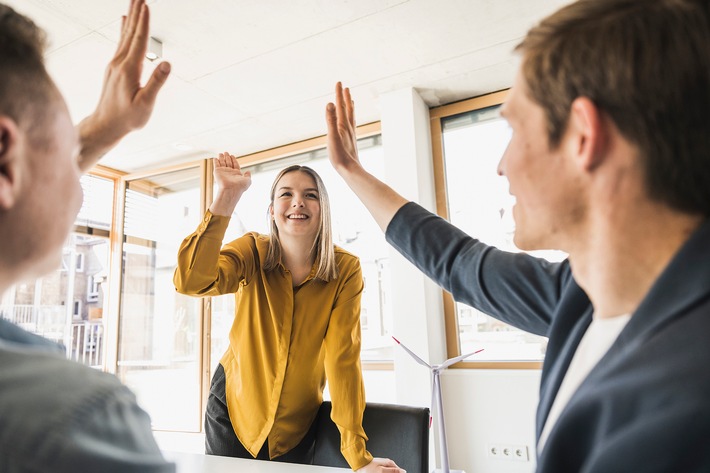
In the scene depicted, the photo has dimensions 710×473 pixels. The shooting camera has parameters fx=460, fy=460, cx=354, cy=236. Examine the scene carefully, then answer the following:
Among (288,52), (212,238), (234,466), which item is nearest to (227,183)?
(212,238)

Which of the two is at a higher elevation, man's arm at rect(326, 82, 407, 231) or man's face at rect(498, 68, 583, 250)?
man's arm at rect(326, 82, 407, 231)

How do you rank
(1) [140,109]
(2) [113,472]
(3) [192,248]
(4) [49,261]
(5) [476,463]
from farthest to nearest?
1. (5) [476,463]
2. (3) [192,248]
3. (1) [140,109]
4. (4) [49,261]
5. (2) [113,472]

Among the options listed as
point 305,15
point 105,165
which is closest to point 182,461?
point 305,15

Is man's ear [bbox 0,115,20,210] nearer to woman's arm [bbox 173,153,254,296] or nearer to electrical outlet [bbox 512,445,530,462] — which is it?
woman's arm [bbox 173,153,254,296]

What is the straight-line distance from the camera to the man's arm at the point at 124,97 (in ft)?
2.74

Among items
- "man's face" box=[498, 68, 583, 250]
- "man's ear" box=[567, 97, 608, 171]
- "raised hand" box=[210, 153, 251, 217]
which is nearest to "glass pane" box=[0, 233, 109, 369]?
"raised hand" box=[210, 153, 251, 217]

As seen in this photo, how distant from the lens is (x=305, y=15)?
2574mm

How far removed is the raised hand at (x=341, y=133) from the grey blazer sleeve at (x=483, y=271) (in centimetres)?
24

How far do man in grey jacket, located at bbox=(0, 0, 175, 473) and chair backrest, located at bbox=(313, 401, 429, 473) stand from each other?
1.24 meters

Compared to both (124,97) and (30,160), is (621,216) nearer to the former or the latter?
(30,160)

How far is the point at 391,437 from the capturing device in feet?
5.07

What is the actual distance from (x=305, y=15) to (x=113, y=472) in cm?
266

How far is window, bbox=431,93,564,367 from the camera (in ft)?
10.8

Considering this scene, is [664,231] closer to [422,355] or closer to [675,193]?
[675,193]
